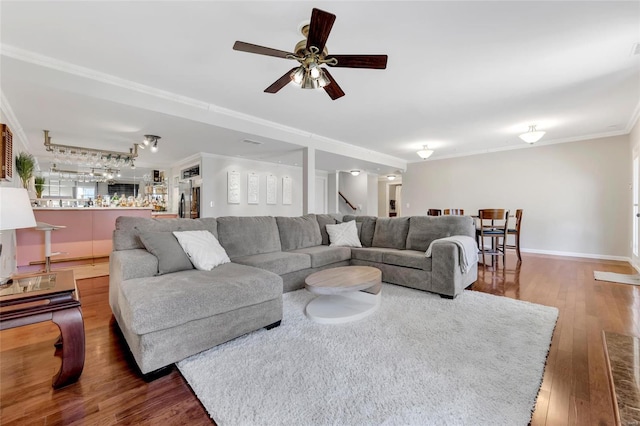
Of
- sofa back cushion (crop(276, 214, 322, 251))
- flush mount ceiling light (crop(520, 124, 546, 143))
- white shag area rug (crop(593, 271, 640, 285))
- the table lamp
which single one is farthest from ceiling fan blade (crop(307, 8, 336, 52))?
white shag area rug (crop(593, 271, 640, 285))

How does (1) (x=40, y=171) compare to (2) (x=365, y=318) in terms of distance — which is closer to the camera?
(2) (x=365, y=318)

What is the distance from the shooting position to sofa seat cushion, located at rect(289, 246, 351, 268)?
344 cm

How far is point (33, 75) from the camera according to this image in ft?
8.95

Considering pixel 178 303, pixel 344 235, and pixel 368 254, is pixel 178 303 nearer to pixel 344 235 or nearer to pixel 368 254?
pixel 368 254

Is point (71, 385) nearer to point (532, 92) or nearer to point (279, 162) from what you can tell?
point (532, 92)

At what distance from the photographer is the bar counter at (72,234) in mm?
4324

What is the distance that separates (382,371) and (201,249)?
187 cm

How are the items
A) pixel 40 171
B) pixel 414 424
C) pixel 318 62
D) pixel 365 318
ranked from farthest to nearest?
pixel 40 171, pixel 365 318, pixel 318 62, pixel 414 424

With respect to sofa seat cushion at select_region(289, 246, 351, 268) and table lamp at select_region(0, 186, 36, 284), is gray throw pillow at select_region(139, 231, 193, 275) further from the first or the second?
sofa seat cushion at select_region(289, 246, 351, 268)

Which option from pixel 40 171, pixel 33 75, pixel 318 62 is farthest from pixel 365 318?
pixel 40 171

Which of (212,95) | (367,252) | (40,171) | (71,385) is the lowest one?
(71,385)

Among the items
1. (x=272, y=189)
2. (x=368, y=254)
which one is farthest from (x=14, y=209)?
(x=272, y=189)

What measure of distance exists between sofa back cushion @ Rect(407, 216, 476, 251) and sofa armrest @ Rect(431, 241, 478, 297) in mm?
568

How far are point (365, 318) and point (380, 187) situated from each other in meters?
10.0
